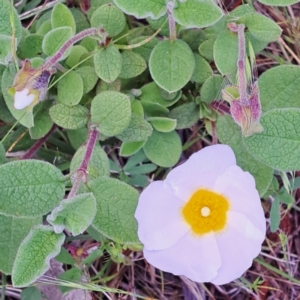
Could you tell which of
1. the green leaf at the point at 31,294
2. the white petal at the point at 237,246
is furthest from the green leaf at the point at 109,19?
the green leaf at the point at 31,294

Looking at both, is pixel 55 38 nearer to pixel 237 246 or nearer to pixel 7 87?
pixel 7 87

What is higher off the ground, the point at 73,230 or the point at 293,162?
the point at 73,230

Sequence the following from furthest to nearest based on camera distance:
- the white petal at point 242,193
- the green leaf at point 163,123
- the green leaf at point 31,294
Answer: the green leaf at point 31,294 < the green leaf at point 163,123 < the white petal at point 242,193

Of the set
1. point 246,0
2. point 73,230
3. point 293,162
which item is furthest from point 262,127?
point 246,0

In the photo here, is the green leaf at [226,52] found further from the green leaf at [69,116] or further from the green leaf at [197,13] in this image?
the green leaf at [69,116]

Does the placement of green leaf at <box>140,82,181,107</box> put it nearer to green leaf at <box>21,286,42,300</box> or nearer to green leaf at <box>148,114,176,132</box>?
green leaf at <box>148,114,176,132</box>

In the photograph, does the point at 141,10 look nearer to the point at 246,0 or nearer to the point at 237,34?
the point at 237,34

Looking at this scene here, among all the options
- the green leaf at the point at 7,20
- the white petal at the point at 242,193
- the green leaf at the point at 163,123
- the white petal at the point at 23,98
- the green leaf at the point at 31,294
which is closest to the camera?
the white petal at the point at 23,98

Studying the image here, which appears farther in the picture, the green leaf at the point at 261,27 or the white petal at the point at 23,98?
the green leaf at the point at 261,27
